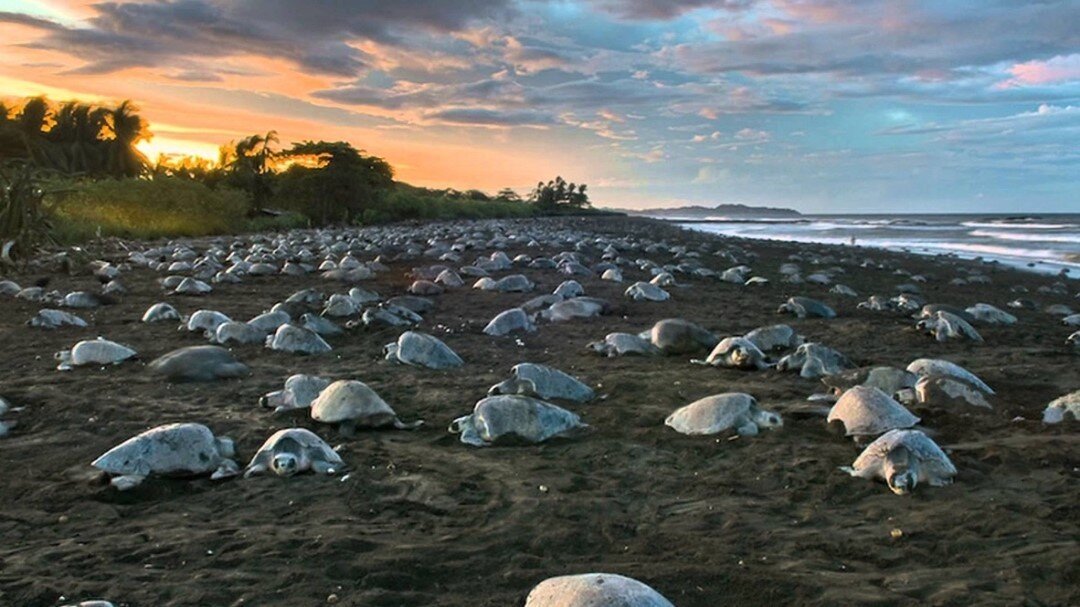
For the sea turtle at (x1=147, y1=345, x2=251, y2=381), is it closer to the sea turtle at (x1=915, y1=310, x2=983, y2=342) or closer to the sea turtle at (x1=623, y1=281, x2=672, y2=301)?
the sea turtle at (x1=623, y1=281, x2=672, y2=301)

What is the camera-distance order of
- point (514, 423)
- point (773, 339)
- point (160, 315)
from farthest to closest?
point (160, 315), point (773, 339), point (514, 423)

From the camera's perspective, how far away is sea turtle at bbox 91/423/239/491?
2.95 metres

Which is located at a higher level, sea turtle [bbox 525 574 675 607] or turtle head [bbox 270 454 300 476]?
sea turtle [bbox 525 574 675 607]

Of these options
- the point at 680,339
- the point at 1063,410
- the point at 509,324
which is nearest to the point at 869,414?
the point at 1063,410

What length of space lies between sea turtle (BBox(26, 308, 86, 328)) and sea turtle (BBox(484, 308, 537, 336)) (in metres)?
3.25

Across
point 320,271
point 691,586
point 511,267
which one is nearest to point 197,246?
point 320,271

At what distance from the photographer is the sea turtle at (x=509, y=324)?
6.07 metres

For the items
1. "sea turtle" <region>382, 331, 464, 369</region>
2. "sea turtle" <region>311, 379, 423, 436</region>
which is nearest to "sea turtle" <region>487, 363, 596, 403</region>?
"sea turtle" <region>311, 379, 423, 436</region>

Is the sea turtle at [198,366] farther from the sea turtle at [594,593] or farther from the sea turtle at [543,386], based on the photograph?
the sea turtle at [594,593]

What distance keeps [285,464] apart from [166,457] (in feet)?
1.54

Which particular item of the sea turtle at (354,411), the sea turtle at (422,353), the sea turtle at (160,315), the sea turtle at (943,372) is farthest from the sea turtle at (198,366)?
the sea turtle at (943,372)

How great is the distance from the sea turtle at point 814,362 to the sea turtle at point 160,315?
190 inches

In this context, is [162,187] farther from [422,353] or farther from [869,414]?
[869,414]

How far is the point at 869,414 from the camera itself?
3549mm
